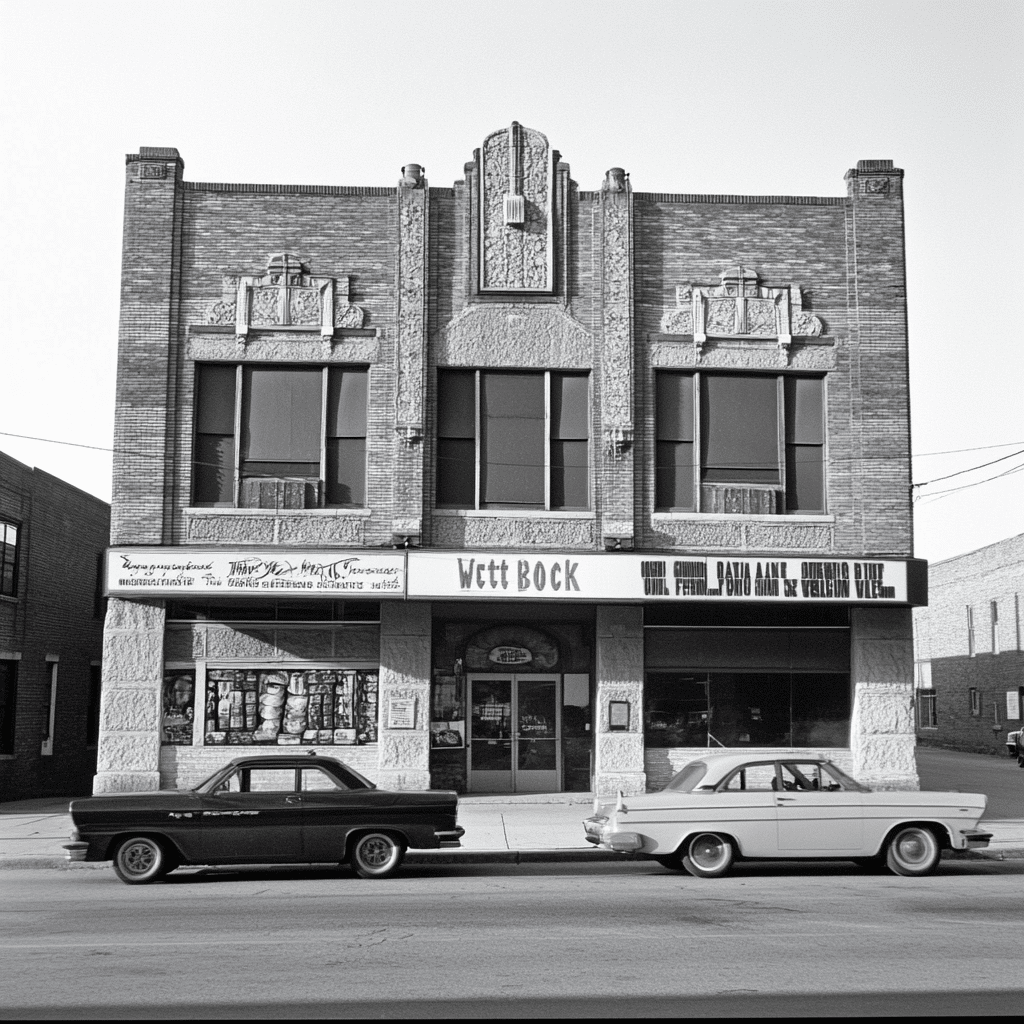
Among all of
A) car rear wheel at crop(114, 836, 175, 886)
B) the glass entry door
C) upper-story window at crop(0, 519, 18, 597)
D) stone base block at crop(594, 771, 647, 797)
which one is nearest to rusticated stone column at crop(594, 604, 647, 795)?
stone base block at crop(594, 771, 647, 797)

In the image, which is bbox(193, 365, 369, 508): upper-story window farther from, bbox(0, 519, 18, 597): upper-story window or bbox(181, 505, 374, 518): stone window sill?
bbox(0, 519, 18, 597): upper-story window

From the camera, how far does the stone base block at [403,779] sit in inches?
858

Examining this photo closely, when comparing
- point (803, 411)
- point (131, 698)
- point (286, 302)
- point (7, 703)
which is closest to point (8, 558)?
point (7, 703)

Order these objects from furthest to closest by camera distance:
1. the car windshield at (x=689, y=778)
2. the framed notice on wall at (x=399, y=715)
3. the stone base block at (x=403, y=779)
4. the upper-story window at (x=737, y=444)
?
the upper-story window at (x=737, y=444)
the framed notice on wall at (x=399, y=715)
the stone base block at (x=403, y=779)
the car windshield at (x=689, y=778)

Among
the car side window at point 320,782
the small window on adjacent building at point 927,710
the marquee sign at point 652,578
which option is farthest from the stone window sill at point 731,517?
the small window on adjacent building at point 927,710

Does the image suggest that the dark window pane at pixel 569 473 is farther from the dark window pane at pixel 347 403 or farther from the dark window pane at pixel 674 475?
the dark window pane at pixel 347 403

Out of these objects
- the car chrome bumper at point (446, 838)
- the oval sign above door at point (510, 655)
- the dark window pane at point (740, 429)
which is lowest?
the car chrome bumper at point (446, 838)

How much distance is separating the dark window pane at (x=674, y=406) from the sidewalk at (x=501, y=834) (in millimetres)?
6624

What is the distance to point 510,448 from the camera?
2269 cm

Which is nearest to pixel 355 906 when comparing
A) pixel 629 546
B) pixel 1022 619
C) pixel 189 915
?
pixel 189 915

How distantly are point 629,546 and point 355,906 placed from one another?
10746 millimetres

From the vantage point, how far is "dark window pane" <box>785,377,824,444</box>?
23.0 meters

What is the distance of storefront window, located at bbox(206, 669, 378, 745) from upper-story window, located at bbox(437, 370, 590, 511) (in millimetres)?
3630

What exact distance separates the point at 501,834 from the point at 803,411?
9.63 metres
